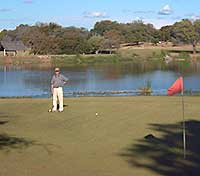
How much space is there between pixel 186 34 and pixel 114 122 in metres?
101

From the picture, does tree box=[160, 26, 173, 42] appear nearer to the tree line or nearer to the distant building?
the tree line

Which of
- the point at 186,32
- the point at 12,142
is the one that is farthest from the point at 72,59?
the point at 12,142

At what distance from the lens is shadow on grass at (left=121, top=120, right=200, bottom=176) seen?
8891 millimetres

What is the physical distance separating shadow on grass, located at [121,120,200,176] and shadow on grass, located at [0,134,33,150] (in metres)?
2.53

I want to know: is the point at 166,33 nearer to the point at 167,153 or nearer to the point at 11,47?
the point at 11,47

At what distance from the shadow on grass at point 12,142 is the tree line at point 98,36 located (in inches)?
3084

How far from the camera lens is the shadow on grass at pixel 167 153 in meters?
8.89

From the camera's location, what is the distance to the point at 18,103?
68.7 ft

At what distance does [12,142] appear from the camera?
467 inches

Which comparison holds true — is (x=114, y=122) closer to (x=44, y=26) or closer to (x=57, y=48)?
(x=57, y=48)

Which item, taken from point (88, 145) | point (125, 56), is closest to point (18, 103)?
point (88, 145)

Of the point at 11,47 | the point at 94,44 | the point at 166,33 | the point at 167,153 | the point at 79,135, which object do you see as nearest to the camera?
the point at 167,153

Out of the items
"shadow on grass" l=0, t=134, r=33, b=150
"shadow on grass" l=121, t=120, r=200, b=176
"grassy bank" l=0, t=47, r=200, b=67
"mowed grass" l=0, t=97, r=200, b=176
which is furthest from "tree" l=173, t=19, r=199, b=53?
"shadow on grass" l=0, t=134, r=33, b=150

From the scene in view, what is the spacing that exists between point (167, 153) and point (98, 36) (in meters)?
100
